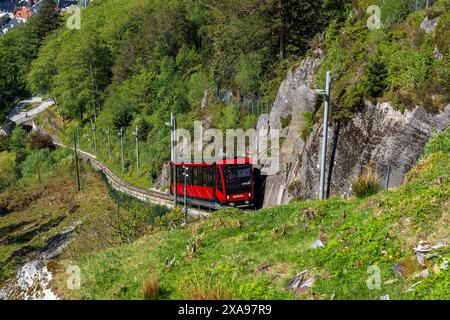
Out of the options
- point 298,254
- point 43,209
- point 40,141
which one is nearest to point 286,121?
point 298,254

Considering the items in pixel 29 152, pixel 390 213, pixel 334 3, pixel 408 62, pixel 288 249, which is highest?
pixel 334 3

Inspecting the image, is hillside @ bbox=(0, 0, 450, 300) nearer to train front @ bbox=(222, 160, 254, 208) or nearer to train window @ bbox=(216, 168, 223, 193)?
train front @ bbox=(222, 160, 254, 208)

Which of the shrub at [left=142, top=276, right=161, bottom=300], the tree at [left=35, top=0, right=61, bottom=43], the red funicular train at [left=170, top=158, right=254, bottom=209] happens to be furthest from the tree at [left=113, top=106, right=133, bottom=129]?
the shrub at [left=142, top=276, right=161, bottom=300]

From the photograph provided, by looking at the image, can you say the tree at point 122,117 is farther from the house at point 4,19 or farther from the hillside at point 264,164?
the house at point 4,19

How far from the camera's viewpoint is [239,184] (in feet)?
98.1

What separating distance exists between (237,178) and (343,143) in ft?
26.6

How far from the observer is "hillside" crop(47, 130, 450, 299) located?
8547mm

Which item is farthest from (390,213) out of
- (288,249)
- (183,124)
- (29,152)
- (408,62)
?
(29,152)

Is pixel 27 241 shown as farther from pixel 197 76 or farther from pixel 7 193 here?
pixel 197 76

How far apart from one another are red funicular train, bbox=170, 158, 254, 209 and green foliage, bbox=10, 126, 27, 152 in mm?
53503

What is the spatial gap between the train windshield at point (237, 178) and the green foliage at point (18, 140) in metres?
55.8

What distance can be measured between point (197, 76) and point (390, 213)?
49503mm

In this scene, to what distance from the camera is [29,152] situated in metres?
72.0
